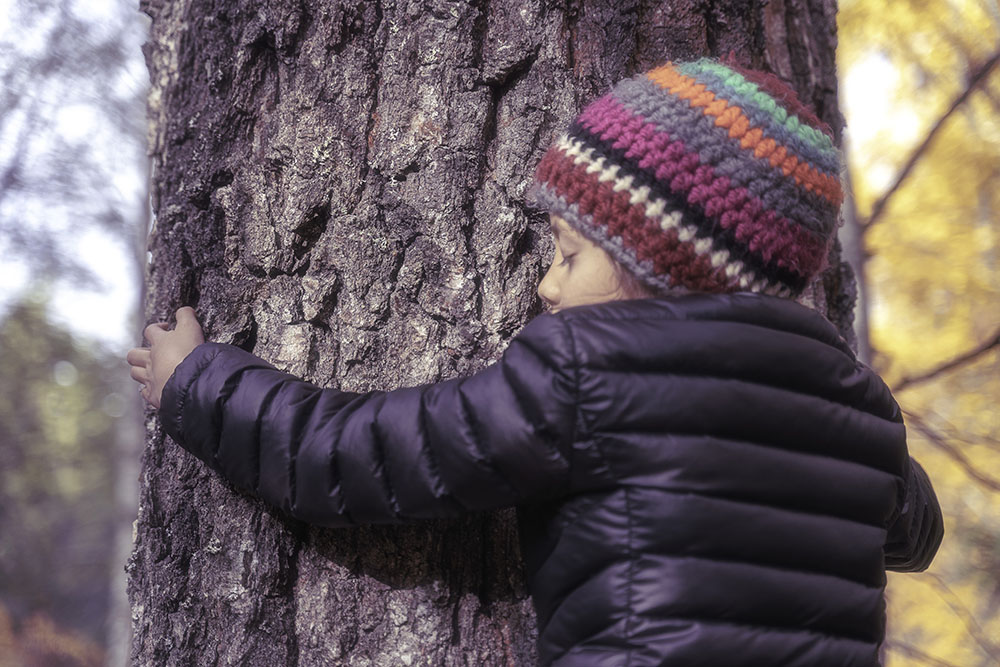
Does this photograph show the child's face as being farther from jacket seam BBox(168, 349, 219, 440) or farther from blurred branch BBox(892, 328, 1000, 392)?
blurred branch BBox(892, 328, 1000, 392)

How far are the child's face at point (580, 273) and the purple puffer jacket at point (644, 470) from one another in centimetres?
8

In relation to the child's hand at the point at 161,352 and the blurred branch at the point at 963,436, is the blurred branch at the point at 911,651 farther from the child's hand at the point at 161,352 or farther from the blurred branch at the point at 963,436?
the child's hand at the point at 161,352

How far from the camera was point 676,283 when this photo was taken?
1.11 metres

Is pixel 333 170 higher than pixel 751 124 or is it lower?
lower

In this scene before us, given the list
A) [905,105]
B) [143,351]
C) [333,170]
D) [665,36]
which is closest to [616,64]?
[665,36]

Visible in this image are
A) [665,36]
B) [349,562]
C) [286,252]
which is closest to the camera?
[349,562]

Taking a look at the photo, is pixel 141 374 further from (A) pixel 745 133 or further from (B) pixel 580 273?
(A) pixel 745 133

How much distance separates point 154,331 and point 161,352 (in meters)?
0.08

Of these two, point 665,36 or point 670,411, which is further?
point 665,36

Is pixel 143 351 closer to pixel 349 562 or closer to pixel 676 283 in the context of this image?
pixel 349 562

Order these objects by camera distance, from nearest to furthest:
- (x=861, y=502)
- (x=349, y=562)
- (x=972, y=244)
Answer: (x=861, y=502)
(x=349, y=562)
(x=972, y=244)

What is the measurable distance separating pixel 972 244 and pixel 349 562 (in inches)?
157

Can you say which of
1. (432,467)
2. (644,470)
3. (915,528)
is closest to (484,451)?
(432,467)

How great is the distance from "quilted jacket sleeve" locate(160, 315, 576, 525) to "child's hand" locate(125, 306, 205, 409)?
0.14 m
